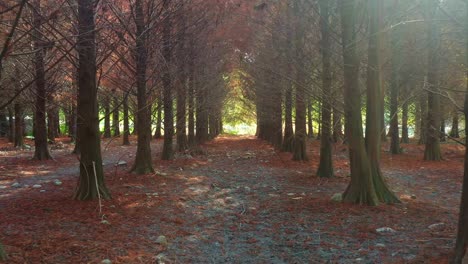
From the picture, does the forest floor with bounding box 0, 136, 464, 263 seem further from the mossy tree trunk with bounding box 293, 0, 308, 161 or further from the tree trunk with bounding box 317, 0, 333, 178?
the mossy tree trunk with bounding box 293, 0, 308, 161

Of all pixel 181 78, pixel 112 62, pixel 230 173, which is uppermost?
pixel 112 62

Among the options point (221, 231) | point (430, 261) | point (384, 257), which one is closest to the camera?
point (430, 261)

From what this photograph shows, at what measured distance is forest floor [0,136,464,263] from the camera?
16.2 feet

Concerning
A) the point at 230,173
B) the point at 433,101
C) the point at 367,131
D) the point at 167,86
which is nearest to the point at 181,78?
the point at 167,86

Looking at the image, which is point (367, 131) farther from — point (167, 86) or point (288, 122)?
point (288, 122)

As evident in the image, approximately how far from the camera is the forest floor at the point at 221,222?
16.2 feet

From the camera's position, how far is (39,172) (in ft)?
41.0

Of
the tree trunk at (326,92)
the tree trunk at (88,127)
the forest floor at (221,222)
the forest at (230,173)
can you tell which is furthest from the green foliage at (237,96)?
the tree trunk at (88,127)

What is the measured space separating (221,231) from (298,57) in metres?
6.98

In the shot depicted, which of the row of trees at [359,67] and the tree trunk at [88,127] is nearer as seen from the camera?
the tree trunk at [88,127]

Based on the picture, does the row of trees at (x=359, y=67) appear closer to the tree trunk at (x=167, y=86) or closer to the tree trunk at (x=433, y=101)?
the tree trunk at (x=433, y=101)

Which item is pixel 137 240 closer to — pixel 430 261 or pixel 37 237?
pixel 37 237

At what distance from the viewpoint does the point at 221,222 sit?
678cm

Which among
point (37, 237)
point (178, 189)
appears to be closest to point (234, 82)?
point (178, 189)
